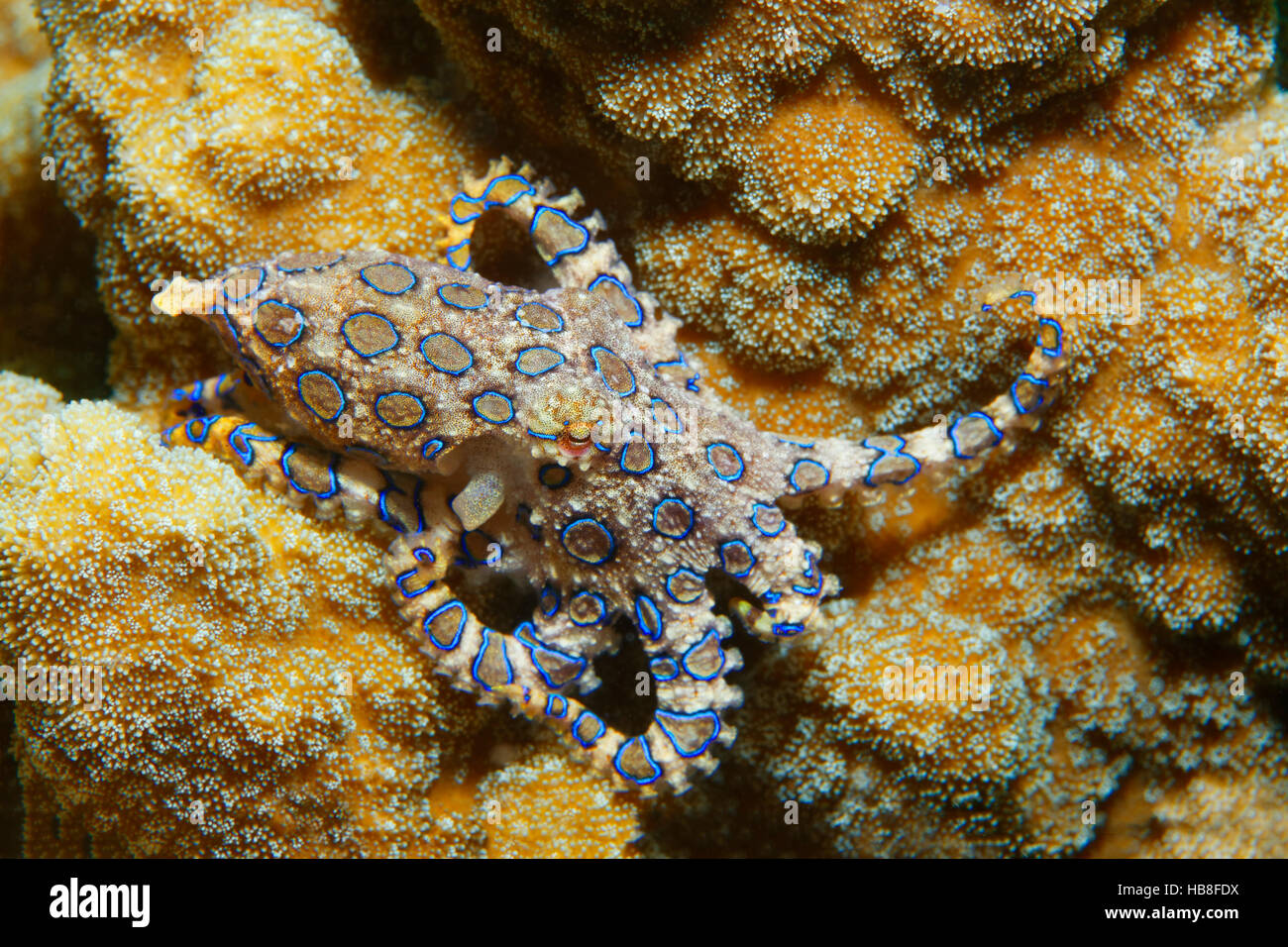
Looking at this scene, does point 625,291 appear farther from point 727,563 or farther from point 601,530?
point 727,563

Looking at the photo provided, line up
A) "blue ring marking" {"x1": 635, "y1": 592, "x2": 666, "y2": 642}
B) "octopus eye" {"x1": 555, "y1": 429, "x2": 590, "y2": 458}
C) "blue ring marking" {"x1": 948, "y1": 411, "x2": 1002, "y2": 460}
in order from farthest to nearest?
"blue ring marking" {"x1": 948, "y1": 411, "x2": 1002, "y2": 460} → "blue ring marking" {"x1": 635, "y1": 592, "x2": 666, "y2": 642} → "octopus eye" {"x1": 555, "y1": 429, "x2": 590, "y2": 458}

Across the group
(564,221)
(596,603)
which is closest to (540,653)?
(596,603)

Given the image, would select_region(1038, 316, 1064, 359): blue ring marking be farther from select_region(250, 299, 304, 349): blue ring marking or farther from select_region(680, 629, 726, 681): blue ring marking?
select_region(250, 299, 304, 349): blue ring marking

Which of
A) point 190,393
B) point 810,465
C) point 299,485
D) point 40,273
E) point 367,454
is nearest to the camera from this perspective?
point 367,454

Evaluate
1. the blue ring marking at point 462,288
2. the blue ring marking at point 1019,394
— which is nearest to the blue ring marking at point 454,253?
the blue ring marking at point 462,288

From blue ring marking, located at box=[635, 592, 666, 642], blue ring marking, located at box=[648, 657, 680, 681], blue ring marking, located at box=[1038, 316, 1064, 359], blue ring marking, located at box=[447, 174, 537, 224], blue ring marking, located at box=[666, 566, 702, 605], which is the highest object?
blue ring marking, located at box=[1038, 316, 1064, 359]

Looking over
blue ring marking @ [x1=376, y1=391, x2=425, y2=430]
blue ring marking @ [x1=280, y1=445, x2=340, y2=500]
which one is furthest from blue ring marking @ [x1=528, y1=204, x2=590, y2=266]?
blue ring marking @ [x1=280, y1=445, x2=340, y2=500]
